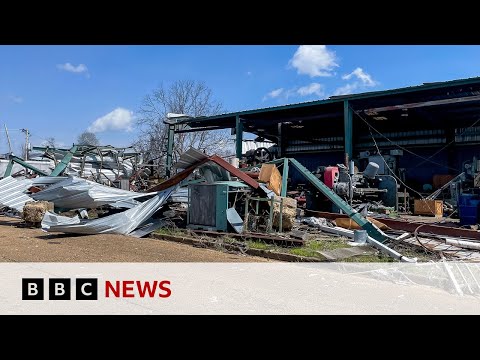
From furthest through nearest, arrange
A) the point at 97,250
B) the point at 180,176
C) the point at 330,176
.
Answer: the point at 330,176, the point at 180,176, the point at 97,250

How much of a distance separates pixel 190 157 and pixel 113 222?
8.70ft

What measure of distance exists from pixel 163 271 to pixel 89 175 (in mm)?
16012

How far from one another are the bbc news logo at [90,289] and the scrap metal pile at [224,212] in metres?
3.91

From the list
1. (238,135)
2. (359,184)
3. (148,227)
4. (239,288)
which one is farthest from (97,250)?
(238,135)

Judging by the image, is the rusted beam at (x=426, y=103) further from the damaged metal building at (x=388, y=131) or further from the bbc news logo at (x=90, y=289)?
the bbc news logo at (x=90, y=289)

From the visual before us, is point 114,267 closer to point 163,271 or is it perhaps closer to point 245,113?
point 163,271

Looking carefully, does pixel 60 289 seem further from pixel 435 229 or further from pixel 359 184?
pixel 359 184

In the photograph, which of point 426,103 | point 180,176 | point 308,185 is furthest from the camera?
point 426,103

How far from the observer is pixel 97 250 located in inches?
359

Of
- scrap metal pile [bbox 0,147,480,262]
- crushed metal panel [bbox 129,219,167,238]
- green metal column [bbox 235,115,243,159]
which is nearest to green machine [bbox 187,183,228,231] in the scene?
scrap metal pile [bbox 0,147,480,262]

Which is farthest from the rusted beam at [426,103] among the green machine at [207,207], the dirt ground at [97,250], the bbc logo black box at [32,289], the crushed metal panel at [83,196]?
the bbc logo black box at [32,289]

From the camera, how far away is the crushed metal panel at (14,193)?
15.1 metres

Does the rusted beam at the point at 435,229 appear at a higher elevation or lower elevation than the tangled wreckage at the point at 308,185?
lower
